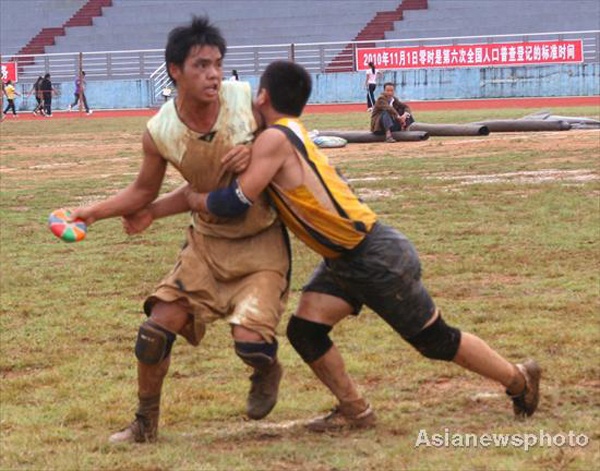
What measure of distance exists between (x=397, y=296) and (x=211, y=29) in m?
1.35

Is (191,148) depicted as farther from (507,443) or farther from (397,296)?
(507,443)

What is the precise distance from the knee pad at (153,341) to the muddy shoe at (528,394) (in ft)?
5.03

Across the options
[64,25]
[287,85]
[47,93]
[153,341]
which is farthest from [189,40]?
[64,25]

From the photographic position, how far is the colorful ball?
511 centimetres

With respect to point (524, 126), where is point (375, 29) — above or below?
above

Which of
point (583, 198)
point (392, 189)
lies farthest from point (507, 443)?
point (392, 189)

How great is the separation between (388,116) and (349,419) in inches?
730

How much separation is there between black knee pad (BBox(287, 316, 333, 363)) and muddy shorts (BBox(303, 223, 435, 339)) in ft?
0.72

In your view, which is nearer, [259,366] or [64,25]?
[259,366]

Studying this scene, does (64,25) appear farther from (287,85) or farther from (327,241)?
(327,241)

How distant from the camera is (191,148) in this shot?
16.9 feet

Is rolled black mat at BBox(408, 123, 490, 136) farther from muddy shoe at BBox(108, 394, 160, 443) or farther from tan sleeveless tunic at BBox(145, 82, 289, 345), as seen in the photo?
muddy shoe at BBox(108, 394, 160, 443)

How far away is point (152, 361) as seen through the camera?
16.9ft

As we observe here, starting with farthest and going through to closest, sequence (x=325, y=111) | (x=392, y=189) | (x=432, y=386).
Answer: (x=325, y=111), (x=392, y=189), (x=432, y=386)
